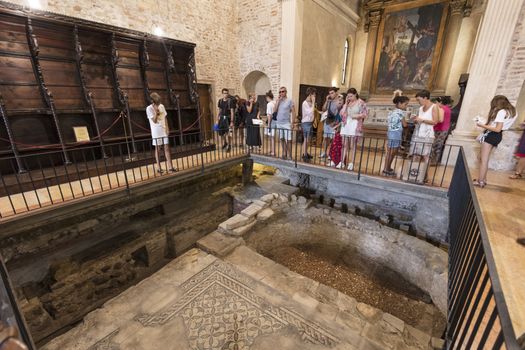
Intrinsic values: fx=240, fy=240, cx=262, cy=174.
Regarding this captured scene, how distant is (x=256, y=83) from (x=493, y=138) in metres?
7.80

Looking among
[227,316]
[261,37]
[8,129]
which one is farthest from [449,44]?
[8,129]

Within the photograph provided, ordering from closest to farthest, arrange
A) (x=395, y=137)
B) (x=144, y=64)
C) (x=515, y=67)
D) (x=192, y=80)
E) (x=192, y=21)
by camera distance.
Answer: (x=395, y=137)
(x=515, y=67)
(x=144, y=64)
(x=192, y=80)
(x=192, y=21)

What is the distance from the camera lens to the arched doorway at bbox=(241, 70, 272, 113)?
30.5 feet

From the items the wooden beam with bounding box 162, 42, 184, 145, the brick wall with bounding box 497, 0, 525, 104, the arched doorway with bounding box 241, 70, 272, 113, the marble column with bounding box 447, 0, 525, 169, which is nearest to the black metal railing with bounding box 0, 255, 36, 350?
the wooden beam with bounding box 162, 42, 184, 145

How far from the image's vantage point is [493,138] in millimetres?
3555

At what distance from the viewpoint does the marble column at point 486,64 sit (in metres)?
4.53

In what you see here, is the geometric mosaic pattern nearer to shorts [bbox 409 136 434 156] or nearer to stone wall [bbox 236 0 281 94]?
shorts [bbox 409 136 434 156]

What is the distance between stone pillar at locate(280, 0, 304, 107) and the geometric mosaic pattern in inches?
263

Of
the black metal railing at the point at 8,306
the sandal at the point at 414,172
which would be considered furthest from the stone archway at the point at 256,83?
the black metal railing at the point at 8,306

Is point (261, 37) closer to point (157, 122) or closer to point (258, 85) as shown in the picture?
point (258, 85)

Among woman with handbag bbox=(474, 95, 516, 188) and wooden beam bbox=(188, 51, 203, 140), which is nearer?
woman with handbag bbox=(474, 95, 516, 188)

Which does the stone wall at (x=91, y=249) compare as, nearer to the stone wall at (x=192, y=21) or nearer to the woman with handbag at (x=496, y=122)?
the stone wall at (x=192, y=21)

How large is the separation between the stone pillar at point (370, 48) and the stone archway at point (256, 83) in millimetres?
4582

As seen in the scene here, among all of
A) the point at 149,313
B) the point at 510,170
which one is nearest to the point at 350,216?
the point at 510,170
